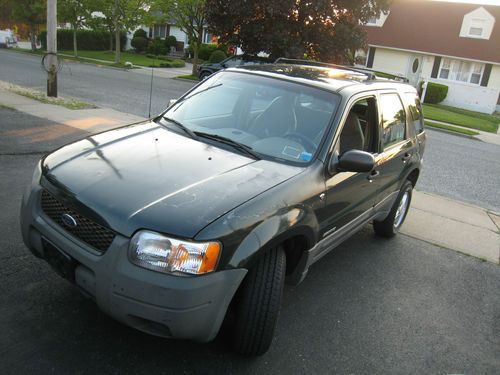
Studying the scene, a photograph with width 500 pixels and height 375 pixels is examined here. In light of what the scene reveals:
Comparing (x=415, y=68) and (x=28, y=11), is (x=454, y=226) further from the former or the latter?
(x=28, y=11)

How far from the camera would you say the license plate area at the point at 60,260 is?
2.68 m

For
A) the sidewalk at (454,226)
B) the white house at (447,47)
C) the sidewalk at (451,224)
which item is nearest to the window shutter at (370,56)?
the white house at (447,47)

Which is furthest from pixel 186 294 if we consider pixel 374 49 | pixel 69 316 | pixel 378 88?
pixel 374 49

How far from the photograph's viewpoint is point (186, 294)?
2395 mm

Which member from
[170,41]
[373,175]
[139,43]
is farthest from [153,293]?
[139,43]

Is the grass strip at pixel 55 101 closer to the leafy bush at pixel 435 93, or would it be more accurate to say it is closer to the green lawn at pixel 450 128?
the green lawn at pixel 450 128

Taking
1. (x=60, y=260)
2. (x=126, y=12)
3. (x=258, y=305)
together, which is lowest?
(x=258, y=305)

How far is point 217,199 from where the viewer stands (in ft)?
8.86

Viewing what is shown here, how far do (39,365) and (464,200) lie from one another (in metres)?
7.25

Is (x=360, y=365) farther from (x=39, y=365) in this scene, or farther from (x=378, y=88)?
(x=378, y=88)

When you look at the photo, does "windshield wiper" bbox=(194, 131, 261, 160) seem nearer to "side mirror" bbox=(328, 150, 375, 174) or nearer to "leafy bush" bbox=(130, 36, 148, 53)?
"side mirror" bbox=(328, 150, 375, 174)

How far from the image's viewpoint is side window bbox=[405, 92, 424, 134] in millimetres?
5259

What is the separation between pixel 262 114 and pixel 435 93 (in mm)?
28627

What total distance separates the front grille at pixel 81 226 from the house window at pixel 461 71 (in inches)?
1330
